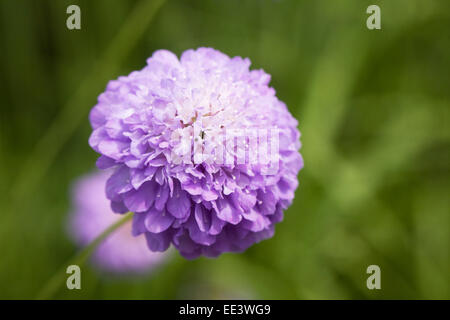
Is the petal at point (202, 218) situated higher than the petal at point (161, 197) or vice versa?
the petal at point (161, 197)

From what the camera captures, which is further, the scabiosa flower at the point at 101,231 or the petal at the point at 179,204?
the scabiosa flower at the point at 101,231

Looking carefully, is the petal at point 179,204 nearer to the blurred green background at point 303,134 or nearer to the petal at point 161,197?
the petal at point 161,197

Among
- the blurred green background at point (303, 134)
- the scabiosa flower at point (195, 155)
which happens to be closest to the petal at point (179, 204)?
the scabiosa flower at point (195, 155)

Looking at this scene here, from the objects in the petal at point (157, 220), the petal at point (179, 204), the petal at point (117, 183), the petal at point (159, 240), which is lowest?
the petal at point (159, 240)

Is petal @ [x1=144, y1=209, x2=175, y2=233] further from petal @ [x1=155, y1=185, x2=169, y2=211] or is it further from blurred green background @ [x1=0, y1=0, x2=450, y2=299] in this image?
blurred green background @ [x1=0, y1=0, x2=450, y2=299]

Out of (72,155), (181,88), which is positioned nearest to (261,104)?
(181,88)
